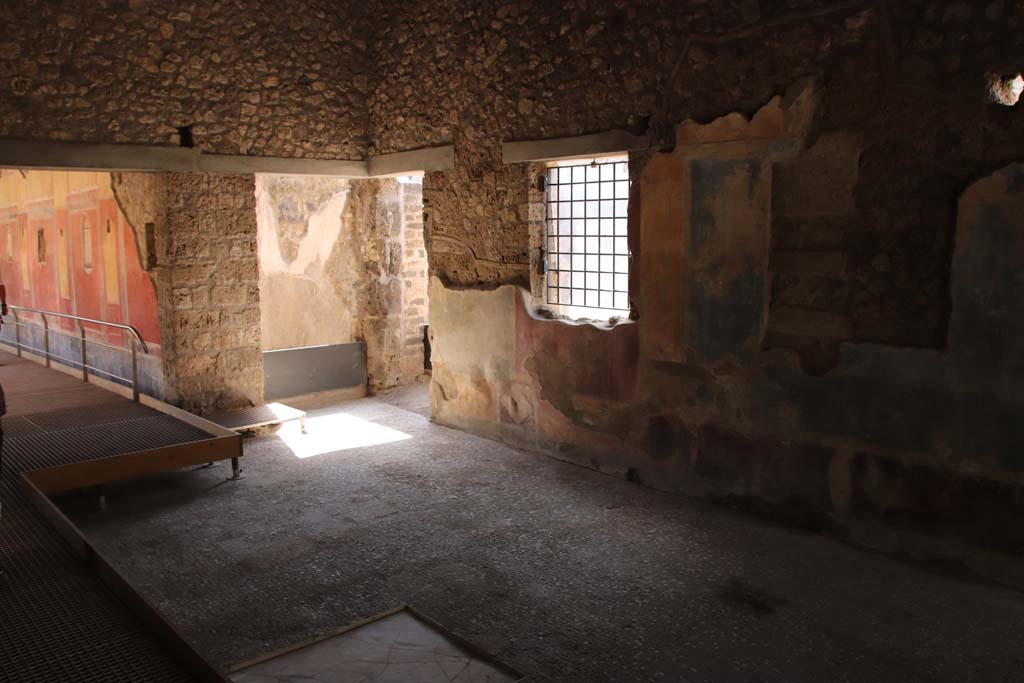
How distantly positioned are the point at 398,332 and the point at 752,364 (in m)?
4.77

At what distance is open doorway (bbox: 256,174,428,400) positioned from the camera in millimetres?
8273

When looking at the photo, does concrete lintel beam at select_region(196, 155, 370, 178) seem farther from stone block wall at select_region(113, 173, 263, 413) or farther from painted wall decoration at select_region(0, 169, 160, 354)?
painted wall decoration at select_region(0, 169, 160, 354)

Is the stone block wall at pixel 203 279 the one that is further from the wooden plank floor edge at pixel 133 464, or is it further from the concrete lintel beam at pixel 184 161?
the wooden plank floor edge at pixel 133 464

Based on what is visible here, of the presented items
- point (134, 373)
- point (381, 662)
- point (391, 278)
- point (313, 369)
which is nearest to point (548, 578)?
point (381, 662)

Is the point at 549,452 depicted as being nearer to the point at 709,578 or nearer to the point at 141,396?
the point at 709,578

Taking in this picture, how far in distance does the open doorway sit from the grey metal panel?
1 centimetres

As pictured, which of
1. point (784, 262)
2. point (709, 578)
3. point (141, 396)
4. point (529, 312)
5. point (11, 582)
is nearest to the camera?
point (11, 582)

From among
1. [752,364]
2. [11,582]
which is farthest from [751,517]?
[11,582]

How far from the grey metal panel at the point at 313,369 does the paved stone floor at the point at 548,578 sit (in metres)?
2.24

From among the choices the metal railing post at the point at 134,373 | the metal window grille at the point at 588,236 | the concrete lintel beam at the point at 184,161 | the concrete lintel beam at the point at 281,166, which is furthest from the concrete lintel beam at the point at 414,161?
the metal railing post at the point at 134,373

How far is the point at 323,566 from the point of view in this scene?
4.31 meters

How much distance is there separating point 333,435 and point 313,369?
1.46 metres

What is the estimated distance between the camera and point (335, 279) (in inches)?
339

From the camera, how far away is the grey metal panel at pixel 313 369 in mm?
8141
